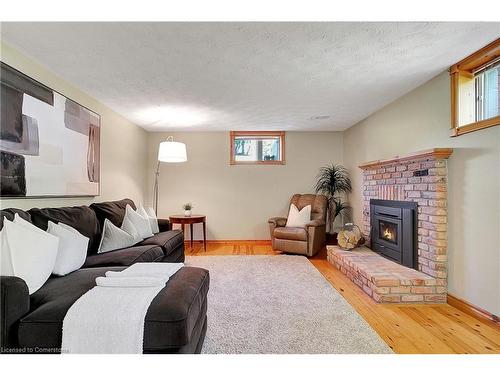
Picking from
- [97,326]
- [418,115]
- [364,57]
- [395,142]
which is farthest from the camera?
[395,142]

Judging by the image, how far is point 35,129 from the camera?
2336 mm

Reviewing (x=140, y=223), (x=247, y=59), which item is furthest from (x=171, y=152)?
(x=247, y=59)

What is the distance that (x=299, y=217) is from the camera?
15.3 feet

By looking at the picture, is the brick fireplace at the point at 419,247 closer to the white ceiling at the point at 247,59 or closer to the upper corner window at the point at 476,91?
the upper corner window at the point at 476,91

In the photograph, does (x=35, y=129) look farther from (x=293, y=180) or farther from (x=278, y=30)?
(x=293, y=180)

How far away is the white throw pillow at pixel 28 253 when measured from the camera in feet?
5.08

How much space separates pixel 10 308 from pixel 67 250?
0.75m

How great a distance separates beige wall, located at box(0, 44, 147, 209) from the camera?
7.50ft

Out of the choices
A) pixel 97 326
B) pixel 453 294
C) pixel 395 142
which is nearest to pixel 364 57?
pixel 395 142

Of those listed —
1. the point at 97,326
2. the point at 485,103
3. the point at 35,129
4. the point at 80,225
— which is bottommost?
the point at 97,326

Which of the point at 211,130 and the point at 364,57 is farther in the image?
the point at 211,130

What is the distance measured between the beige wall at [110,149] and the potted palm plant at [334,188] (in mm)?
3483

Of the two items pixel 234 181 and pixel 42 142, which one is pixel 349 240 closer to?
pixel 234 181

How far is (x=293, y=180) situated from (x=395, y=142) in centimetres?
218
